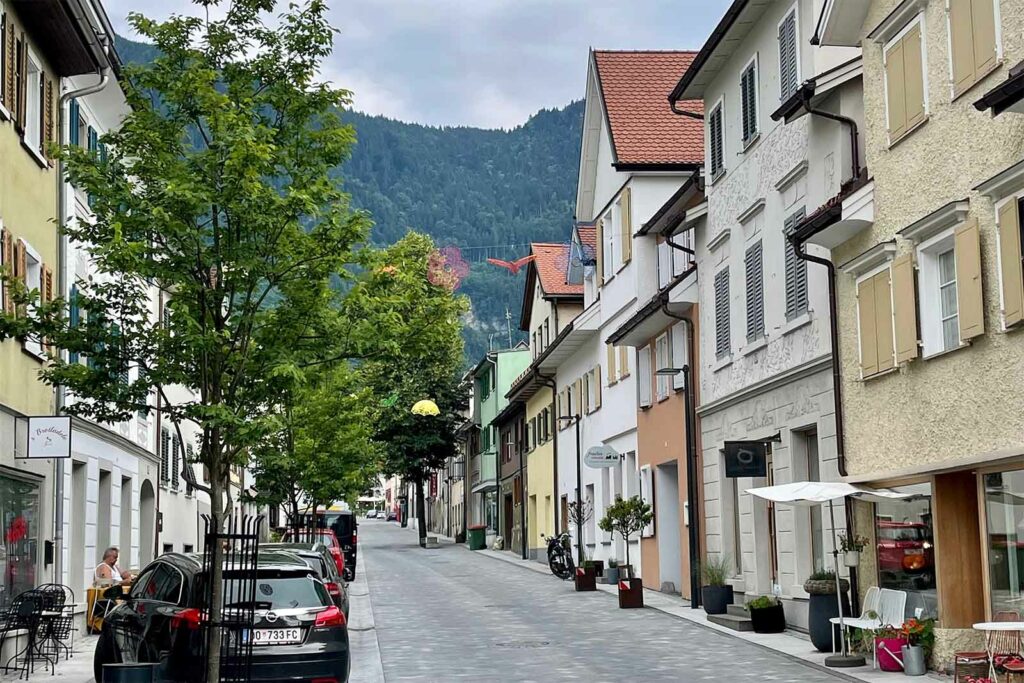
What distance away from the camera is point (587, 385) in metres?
42.3

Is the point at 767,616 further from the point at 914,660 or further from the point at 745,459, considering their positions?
the point at 914,660

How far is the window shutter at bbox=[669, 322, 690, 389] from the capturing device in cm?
2870

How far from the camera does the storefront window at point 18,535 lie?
18297 millimetres

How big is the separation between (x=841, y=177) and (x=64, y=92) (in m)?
12.2

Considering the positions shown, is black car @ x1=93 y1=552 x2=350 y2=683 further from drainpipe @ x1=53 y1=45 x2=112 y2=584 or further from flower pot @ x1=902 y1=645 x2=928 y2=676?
drainpipe @ x1=53 y1=45 x2=112 y2=584

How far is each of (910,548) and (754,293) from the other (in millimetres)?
7167

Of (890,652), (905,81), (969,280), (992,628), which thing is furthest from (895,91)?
(992,628)

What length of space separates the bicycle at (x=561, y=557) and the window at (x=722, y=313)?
40.1ft

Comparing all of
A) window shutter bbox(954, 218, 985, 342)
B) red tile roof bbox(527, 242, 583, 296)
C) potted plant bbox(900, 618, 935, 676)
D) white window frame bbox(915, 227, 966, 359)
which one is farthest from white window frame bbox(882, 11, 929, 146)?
red tile roof bbox(527, 242, 583, 296)

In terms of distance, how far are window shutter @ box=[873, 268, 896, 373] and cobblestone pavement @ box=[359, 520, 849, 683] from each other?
12.6ft

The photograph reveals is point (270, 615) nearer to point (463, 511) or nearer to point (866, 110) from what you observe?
point (866, 110)

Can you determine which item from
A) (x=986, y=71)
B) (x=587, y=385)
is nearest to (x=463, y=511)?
(x=587, y=385)

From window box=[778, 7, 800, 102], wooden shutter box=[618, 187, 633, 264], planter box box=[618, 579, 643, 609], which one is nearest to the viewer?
window box=[778, 7, 800, 102]

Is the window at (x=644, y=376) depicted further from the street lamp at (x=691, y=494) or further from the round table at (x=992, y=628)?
the round table at (x=992, y=628)
